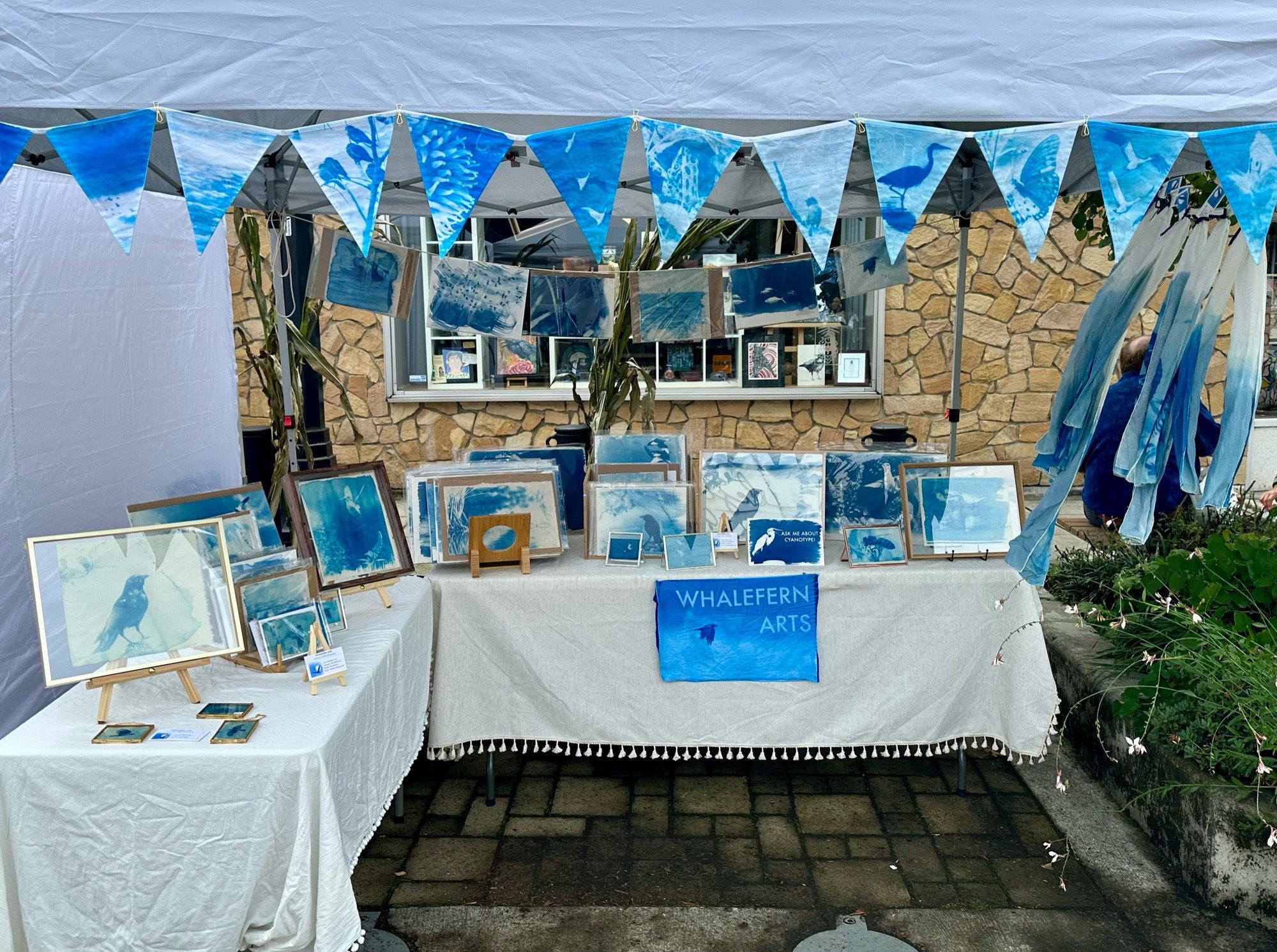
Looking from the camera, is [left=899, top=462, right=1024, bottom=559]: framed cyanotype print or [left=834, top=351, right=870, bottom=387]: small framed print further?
[left=834, top=351, right=870, bottom=387]: small framed print

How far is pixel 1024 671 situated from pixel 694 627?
41.5 inches

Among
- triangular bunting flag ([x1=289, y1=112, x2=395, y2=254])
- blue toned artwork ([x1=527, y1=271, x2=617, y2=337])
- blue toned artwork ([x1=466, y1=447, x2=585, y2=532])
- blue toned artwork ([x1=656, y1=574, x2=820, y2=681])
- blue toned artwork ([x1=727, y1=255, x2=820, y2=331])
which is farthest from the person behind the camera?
blue toned artwork ([x1=527, y1=271, x2=617, y2=337])

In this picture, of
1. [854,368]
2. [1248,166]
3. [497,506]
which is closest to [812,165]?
[1248,166]

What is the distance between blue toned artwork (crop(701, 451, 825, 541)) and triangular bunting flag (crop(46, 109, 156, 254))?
1903mm

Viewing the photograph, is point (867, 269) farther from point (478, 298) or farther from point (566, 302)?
point (478, 298)

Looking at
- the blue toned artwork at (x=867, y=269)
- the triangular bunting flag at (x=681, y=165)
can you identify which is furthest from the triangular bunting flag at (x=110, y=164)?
the blue toned artwork at (x=867, y=269)

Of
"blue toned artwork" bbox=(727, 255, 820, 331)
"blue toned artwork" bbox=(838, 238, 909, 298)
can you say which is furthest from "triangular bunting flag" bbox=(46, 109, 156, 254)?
"blue toned artwork" bbox=(838, 238, 909, 298)

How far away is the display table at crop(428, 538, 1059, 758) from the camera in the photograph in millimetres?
3143

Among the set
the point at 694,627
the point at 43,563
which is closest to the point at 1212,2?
the point at 694,627

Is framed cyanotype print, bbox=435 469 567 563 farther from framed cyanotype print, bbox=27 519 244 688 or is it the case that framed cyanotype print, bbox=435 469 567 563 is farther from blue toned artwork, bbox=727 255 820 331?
blue toned artwork, bbox=727 255 820 331

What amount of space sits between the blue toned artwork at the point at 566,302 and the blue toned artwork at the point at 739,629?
1539 mm

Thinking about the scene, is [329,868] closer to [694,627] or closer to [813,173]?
[694,627]

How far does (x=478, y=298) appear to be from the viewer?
13.4 ft

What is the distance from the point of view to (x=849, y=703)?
3199 millimetres
